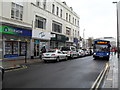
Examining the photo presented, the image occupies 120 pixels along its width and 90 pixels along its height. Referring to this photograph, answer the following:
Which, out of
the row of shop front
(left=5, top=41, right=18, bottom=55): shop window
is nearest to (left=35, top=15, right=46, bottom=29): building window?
the row of shop front

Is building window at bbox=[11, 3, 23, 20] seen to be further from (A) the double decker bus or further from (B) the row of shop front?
(A) the double decker bus

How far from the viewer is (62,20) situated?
35469mm

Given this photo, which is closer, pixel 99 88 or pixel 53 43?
pixel 99 88

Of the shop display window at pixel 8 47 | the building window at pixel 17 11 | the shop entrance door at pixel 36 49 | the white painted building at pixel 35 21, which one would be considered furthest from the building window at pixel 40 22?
the shop display window at pixel 8 47

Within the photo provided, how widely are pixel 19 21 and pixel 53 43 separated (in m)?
11.8

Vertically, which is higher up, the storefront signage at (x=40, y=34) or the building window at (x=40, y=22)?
the building window at (x=40, y=22)

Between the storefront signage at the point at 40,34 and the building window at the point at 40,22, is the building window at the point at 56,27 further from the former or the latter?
the storefront signage at the point at 40,34

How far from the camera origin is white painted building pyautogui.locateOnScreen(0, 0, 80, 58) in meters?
19.0

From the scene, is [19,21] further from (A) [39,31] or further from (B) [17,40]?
(A) [39,31]

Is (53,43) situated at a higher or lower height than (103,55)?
higher

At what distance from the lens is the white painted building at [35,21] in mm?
19047

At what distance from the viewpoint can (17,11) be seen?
819 inches

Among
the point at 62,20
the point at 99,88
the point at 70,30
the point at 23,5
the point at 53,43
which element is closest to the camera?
the point at 99,88

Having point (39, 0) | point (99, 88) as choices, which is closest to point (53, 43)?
point (39, 0)
